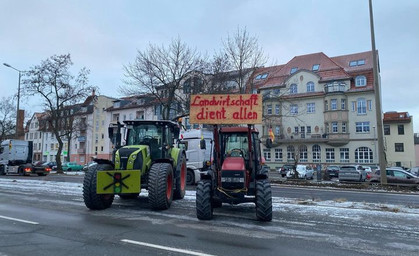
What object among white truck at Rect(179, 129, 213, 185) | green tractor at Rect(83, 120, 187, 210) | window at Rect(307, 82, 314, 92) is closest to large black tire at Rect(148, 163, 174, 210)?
green tractor at Rect(83, 120, 187, 210)

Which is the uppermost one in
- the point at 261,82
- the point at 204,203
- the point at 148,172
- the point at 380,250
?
the point at 261,82

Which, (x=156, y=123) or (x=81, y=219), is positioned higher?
(x=156, y=123)

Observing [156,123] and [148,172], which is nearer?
[148,172]

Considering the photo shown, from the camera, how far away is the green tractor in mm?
9133

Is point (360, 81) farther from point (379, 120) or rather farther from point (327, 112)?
point (379, 120)

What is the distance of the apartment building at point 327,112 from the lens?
48.4 meters

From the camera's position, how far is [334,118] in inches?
1961

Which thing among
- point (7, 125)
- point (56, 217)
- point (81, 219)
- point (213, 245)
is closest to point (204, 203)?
point (213, 245)

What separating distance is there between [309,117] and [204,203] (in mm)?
47253

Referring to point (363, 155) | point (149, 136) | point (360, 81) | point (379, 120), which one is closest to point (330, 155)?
point (363, 155)

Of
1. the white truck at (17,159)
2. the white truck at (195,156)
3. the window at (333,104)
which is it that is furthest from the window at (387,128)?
the white truck at (17,159)

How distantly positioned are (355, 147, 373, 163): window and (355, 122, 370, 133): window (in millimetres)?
2687

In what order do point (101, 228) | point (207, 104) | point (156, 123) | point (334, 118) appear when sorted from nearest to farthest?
point (101, 228) < point (207, 104) < point (156, 123) < point (334, 118)

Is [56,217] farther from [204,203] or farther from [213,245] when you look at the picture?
[213,245]
